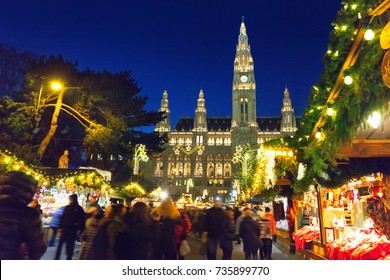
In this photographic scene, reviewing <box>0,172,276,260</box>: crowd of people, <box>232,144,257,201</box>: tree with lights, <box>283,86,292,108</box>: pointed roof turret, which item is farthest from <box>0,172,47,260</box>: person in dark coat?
<box>283,86,292,108</box>: pointed roof turret

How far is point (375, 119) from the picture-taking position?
4.14 metres

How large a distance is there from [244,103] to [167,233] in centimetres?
8265

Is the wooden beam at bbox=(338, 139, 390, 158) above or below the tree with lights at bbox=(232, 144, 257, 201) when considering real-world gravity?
below

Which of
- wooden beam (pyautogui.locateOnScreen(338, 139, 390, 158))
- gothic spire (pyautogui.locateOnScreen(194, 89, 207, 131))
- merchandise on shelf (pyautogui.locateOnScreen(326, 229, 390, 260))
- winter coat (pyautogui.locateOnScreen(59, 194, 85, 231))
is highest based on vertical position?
gothic spire (pyautogui.locateOnScreen(194, 89, 207, 131))

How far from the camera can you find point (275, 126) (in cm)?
9244

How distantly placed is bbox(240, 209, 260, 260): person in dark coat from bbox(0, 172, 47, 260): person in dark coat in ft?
17.6

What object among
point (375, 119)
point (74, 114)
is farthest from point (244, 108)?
point (375, 119)

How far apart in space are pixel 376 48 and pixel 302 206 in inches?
392

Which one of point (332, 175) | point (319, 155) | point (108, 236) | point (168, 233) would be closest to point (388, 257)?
point (319, 155)

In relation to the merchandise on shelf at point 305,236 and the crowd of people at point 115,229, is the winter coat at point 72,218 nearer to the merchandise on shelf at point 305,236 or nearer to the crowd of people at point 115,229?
the crowd of people at point 115,229

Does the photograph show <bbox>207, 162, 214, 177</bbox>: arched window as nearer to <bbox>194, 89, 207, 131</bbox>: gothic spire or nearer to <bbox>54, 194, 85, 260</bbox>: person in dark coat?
<bbox>194, 89, 207, 131</bbox>: gothic spire

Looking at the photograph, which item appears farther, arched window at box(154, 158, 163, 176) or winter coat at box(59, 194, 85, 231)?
arched window at box(154, 158, 163, 176)

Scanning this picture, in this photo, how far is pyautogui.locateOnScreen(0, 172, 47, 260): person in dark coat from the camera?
3.12m

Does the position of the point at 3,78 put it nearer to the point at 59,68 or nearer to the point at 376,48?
the point at 59,68
